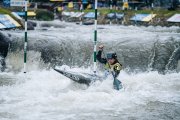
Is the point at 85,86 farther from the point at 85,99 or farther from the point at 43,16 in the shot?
the point at 43,16

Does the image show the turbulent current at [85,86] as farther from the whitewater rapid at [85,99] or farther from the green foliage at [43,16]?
the green foliage at [43,16]

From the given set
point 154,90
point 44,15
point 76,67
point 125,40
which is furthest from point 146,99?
point 44,15

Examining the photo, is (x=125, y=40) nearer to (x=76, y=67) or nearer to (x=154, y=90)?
(x=76, y=67)

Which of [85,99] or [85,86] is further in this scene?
[85,86]

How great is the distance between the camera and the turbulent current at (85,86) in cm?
1219

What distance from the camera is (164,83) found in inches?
663

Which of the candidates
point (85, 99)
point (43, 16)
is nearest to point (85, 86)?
point (85, 99)

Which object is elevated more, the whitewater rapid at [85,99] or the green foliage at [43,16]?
the green foliage at [43,16]

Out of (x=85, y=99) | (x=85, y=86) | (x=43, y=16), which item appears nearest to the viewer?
(x=85, y=99)

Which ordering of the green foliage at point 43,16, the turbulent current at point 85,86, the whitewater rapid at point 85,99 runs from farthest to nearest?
the green foliage at point 43,16 < the turbulent current at point 85,86 < the whitewater rapid at point 85,99

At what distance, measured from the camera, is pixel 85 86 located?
14.8 metres

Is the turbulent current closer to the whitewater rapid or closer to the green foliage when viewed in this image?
the whitewater rapid

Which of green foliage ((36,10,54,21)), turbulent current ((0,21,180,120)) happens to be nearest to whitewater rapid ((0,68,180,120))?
turbulent current ((0,21,180,120))

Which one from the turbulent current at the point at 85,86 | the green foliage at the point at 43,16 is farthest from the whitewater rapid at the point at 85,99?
the green foliage at the point at 43,16
